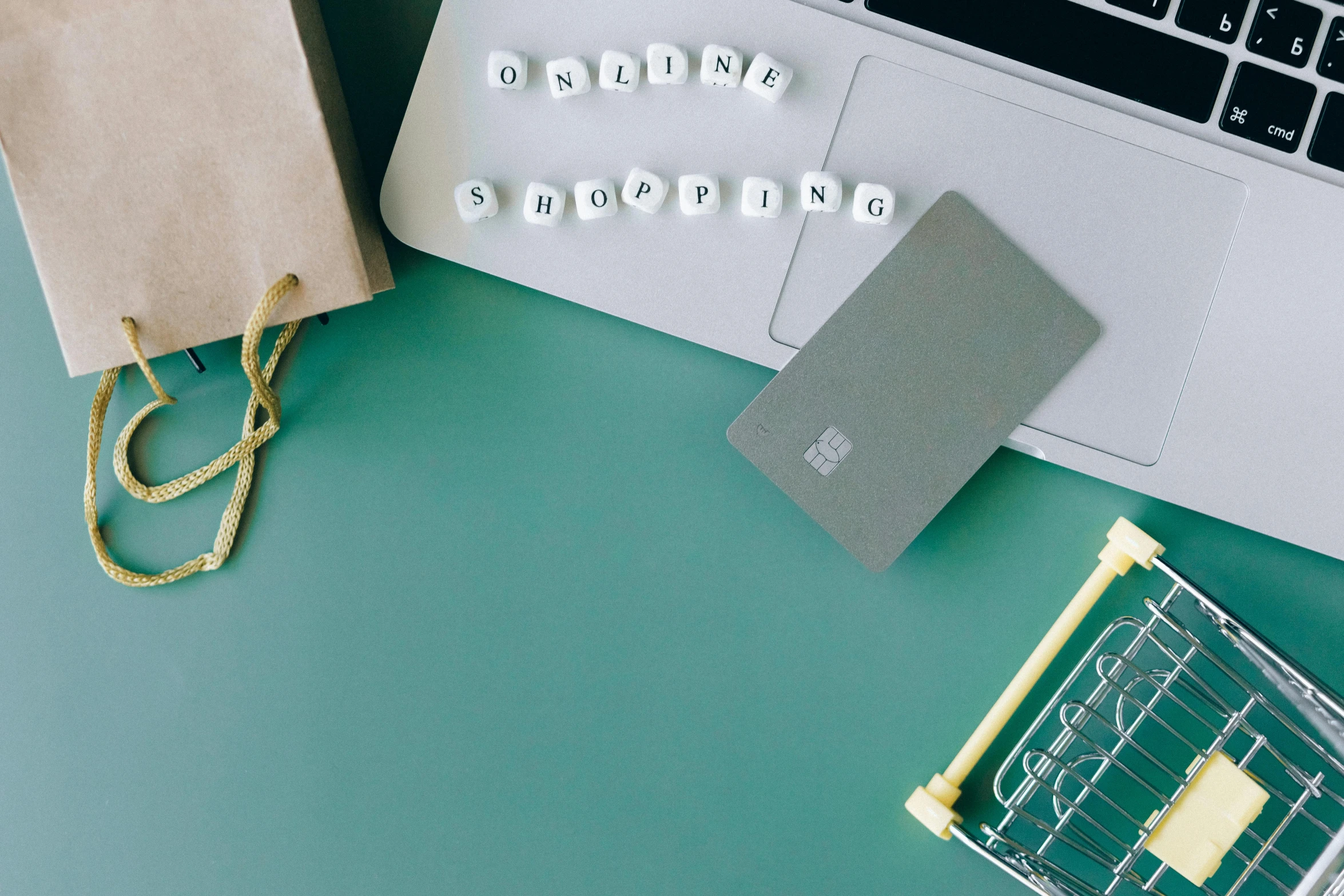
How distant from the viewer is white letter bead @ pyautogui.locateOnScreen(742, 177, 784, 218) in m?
0.57

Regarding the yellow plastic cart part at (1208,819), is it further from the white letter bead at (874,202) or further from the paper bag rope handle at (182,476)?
the paper bag rope handle at (182,476)

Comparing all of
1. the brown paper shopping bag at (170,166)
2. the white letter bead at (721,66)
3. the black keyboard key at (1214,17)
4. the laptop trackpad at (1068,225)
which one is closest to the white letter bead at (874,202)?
the laptop trackpad at (1068,225)

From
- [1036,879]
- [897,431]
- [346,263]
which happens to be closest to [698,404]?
[897,431]

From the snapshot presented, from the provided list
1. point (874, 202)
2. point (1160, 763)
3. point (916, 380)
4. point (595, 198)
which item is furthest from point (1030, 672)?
point (595, 198)

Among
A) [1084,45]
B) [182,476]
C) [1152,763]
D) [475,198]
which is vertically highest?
[1084,45]

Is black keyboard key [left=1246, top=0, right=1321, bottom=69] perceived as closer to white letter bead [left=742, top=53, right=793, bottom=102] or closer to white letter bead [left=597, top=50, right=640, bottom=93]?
white letter bead [left=742, top=53, right=793, bottom=102]

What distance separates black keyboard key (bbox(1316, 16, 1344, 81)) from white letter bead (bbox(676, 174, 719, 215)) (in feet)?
1.42

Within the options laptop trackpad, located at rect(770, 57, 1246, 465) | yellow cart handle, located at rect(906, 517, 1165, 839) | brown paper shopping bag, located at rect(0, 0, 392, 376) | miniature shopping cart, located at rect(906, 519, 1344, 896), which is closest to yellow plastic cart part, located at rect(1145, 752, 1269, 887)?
miniature shopping cart, located at rect(906, 519, 1344, 896)

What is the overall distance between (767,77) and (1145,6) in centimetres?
26

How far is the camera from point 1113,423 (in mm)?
604

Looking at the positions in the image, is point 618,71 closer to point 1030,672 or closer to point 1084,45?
point 1084,45

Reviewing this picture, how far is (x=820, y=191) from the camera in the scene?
570 mm

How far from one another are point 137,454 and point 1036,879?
2.36 feet

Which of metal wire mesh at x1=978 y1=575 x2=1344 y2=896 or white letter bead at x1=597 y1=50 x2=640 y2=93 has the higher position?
white letter bead at x1=597 y1=50 x2=640 y2=93
